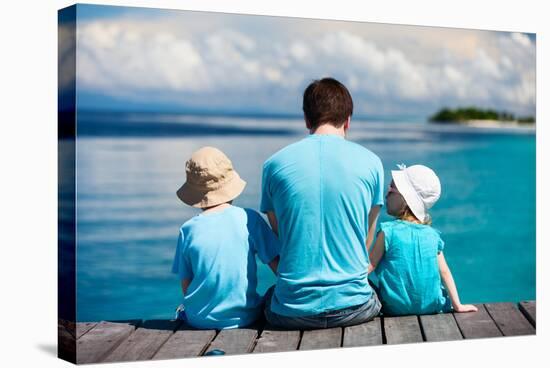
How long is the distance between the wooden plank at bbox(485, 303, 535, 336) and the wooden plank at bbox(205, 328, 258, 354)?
1724mm

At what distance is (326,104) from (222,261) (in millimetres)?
1103

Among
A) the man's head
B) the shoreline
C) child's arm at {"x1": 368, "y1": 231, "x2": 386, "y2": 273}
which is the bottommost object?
child's arm at {"x1": 368, "y1": 231, "x2": 386, "y2": 273}

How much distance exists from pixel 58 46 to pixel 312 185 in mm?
1702

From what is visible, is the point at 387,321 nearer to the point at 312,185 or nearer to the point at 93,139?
the point at 312,185

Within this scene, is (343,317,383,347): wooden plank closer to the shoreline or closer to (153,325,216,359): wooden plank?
(153,325,216,359): wooden plank

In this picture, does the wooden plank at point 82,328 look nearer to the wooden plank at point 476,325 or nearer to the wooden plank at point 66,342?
the wooden plank at point 66,342

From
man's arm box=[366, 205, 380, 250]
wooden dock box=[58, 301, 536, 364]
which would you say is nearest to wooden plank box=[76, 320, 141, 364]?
wooden dock box=[58, 301, 536, 364]

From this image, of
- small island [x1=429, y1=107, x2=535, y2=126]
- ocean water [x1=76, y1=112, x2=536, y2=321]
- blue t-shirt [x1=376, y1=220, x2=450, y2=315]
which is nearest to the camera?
blue t-shirt [x1=376, y1=220, x2=450, y2=315]

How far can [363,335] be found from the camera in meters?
5.09

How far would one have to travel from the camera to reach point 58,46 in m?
5.00

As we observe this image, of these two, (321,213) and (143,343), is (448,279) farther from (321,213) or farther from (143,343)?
(143,343)

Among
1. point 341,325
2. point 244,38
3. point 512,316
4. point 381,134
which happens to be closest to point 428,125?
point 381,134

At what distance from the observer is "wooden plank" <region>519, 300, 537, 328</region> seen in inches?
230

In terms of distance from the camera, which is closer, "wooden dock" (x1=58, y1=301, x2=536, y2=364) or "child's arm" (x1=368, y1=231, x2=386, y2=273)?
"wooden dock" (x1=58, y1=301, x2=536, y2=364)
